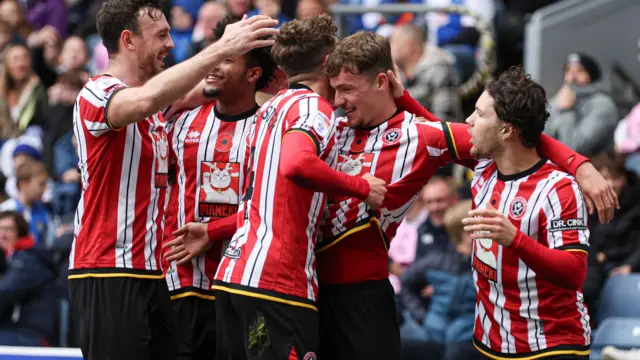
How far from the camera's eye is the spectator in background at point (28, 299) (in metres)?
7.72

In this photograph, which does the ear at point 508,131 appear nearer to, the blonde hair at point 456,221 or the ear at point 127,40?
the ear at point 127,40

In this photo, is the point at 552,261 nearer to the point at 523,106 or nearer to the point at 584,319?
the point at 584,319

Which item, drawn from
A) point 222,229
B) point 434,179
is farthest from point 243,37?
point 434,179

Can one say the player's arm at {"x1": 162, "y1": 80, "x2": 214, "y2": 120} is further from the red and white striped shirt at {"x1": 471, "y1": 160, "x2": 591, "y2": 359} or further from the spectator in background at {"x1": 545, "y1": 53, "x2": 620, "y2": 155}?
the spectator in background at {"x1": 545, "y1": 53, "x2": 620, "y2": 155}

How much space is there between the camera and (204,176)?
497 cm

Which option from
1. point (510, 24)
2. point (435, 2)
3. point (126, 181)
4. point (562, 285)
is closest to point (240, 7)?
point (435, 2)

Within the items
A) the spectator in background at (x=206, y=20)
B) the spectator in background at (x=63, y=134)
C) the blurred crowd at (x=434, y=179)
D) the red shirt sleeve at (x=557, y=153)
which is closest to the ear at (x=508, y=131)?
the red shirt sleeve at (x=557, y=153)

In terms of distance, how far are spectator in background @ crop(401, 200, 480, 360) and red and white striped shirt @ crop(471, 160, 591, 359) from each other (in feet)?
7.71

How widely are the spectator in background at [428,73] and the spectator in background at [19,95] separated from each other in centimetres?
402

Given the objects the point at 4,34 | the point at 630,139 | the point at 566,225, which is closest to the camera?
the point at 566,225

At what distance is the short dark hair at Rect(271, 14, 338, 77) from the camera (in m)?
4.48

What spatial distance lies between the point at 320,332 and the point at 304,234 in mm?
539

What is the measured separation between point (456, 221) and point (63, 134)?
15.0ft

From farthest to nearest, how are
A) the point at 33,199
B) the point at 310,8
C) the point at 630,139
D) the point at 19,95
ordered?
the point at 19,95 < the point at 310,8 < the point at 33,199 < the point at 630,139
